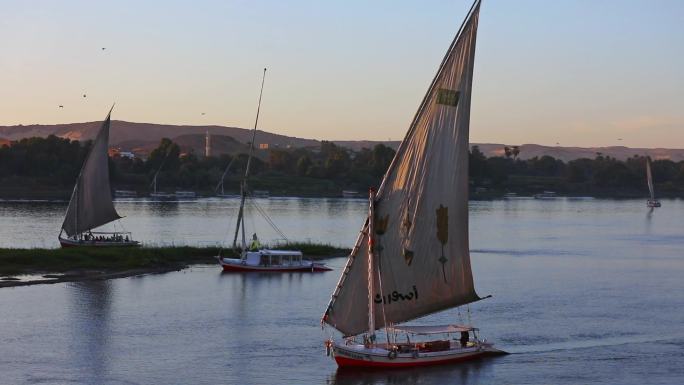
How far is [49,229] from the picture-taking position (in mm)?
→ 119562

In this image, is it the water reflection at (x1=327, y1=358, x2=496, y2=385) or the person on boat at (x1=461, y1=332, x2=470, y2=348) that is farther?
the person on boat at (x1=461, y1=332, x2=470, y2=348)

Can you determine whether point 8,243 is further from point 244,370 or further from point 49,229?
point 244,370

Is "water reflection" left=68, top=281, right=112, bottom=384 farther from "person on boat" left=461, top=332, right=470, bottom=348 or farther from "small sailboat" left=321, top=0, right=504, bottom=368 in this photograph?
"person on boat" left=461, top=332, right=470, bottom=348

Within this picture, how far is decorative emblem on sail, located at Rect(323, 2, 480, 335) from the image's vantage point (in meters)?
40.5

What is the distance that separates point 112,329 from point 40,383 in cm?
1273

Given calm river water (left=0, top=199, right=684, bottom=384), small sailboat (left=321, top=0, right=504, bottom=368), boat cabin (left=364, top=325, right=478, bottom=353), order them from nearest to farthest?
small sailboat (left=321, top=0, right=504, bottom=368) → boat cabin (left=364, top=325, right=478, bottom=353) → calm river water (left=0, top=199, right=684, bottom=384)

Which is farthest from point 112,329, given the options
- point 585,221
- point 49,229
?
point 585,221

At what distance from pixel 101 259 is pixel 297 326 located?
2908 cm

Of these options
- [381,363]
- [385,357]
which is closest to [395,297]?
[385,357]

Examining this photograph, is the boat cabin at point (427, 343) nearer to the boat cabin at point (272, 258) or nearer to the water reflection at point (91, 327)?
the water reflection at point (91, 327)

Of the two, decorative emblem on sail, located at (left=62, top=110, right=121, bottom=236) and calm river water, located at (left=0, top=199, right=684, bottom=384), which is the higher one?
decorative emblem on sail, located at (left=62, top=110, right=121, bottom=236)

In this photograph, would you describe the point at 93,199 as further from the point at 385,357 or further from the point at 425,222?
the point at 425,222

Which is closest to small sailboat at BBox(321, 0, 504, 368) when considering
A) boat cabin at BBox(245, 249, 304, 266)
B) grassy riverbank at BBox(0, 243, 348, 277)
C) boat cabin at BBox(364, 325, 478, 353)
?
boat cabin at BBox(364, 325, 478, 353)

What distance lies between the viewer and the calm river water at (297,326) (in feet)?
146
